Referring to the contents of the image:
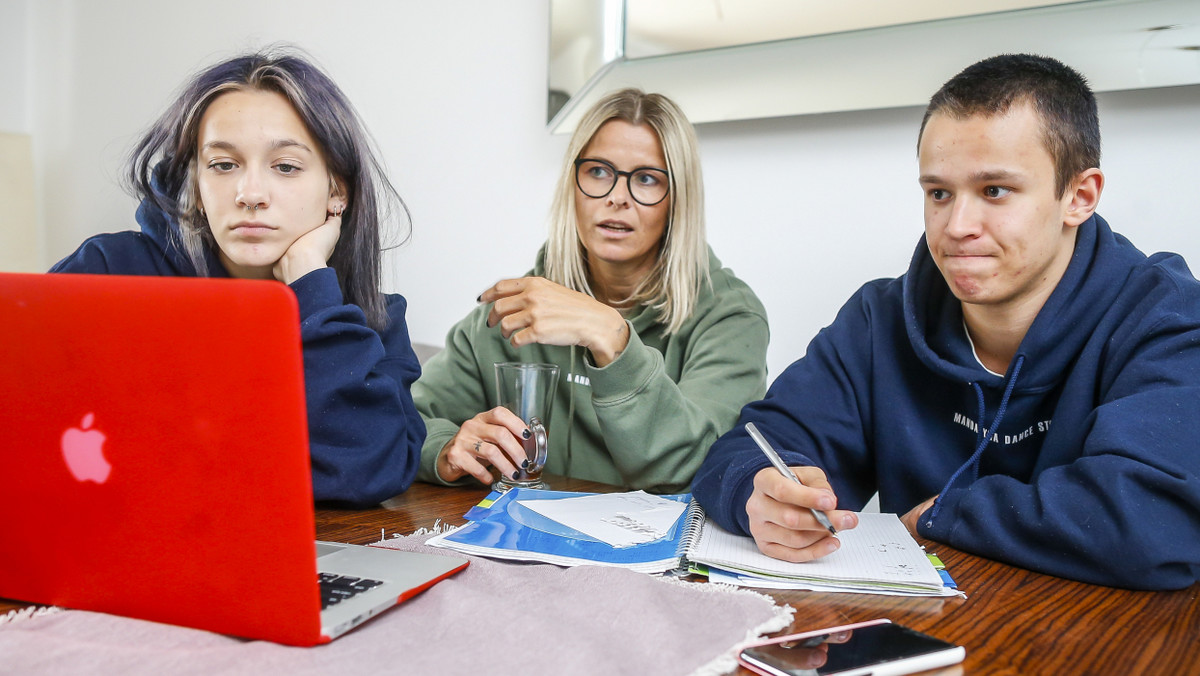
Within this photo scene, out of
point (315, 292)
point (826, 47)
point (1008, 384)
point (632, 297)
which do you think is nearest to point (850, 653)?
point (1008, 384)

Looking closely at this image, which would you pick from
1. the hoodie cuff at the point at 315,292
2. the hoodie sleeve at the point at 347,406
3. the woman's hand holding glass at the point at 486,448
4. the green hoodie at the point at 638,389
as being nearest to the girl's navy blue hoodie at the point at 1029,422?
the green hoodie at the point at 638,389

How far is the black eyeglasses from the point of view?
1661 millimetres

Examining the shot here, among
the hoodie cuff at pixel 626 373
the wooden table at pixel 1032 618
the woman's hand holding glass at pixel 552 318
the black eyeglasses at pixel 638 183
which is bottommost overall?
the wooden table at pixel 1032 618

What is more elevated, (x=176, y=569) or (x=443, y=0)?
(x=443, y=0)

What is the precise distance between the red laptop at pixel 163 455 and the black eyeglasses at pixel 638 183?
3.71 feet

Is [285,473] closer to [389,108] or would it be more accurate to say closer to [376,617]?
[376,617]

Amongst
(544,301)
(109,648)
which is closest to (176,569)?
(109,648)

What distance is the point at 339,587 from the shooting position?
26.4 inches

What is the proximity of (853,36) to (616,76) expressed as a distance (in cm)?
57

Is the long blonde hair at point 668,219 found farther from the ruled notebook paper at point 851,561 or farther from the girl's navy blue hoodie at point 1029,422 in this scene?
the ruled notebook paper at point 851,561

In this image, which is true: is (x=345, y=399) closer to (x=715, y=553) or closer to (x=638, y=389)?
(x=638, y=389)

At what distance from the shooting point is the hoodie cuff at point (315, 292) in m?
1.16

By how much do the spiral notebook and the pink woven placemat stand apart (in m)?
0.08

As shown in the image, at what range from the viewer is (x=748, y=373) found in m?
1.53
